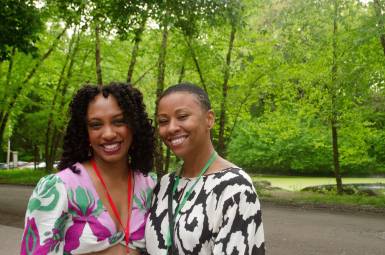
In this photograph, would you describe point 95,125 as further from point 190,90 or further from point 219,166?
point 219,166

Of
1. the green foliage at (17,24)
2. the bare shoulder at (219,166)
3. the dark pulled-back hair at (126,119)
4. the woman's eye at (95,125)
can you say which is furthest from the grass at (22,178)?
the bare shoulder at (219,166)

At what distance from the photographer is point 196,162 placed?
227cm

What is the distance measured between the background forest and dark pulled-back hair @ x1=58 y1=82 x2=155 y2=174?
5.97 meters

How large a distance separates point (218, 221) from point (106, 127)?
738 millimetres

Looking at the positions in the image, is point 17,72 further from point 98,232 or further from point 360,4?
point 98,232

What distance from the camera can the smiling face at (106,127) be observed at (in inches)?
90.9

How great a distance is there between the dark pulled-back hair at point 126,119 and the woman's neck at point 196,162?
1.10ft

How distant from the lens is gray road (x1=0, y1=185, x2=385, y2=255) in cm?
894

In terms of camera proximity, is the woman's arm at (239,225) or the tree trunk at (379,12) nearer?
the woman's arm at (239,225)

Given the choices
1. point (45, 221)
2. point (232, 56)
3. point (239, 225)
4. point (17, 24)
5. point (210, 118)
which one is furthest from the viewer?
point (232, 56)

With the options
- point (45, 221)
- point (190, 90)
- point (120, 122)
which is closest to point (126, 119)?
point (120, 122)

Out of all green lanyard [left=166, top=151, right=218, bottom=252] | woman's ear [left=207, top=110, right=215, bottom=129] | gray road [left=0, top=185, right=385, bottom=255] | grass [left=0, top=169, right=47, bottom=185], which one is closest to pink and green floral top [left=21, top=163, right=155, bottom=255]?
green lanyard [left=166, top=151, right=218, bottom=252]

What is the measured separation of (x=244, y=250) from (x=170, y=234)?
0.35 meters

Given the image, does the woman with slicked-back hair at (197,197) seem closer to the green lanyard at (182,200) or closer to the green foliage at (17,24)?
the green lanyard at (182,200)
